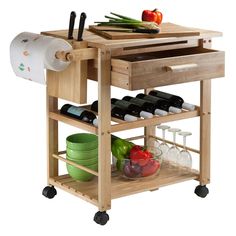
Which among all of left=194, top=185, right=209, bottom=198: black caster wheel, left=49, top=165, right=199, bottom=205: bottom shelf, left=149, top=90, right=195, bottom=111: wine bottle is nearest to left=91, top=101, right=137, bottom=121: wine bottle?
left=149, top=90, right=195, bottom=111: wine bottle

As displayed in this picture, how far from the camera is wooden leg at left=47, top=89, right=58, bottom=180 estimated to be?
6094 millimetres

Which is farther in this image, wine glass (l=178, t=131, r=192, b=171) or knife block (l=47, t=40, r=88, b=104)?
wine glass (l=178, t=131, r=192, b=171)

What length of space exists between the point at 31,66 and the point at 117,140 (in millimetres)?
885

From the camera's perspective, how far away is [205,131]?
6184 millimetres

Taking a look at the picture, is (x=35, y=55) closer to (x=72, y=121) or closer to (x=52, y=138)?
(x=72, y=121)

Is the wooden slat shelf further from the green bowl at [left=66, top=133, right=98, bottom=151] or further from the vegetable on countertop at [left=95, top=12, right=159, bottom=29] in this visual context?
the vegetable on countertop at [left=95, top=12, right=159, bottom=29]

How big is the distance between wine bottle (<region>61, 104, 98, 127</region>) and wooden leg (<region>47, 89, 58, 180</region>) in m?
0.09

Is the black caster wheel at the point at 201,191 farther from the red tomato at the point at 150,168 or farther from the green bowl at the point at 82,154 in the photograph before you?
the green bowl at the point at 82,154

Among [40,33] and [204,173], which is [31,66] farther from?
[204,173]

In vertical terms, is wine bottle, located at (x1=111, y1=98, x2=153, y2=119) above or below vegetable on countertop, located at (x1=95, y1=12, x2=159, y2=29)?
below

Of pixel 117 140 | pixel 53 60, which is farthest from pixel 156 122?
pixel 53 60

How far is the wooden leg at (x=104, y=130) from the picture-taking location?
5570 mm

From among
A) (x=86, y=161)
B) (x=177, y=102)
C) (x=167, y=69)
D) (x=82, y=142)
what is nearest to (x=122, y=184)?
(x=86, y=161)

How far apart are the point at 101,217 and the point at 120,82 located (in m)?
0.91
